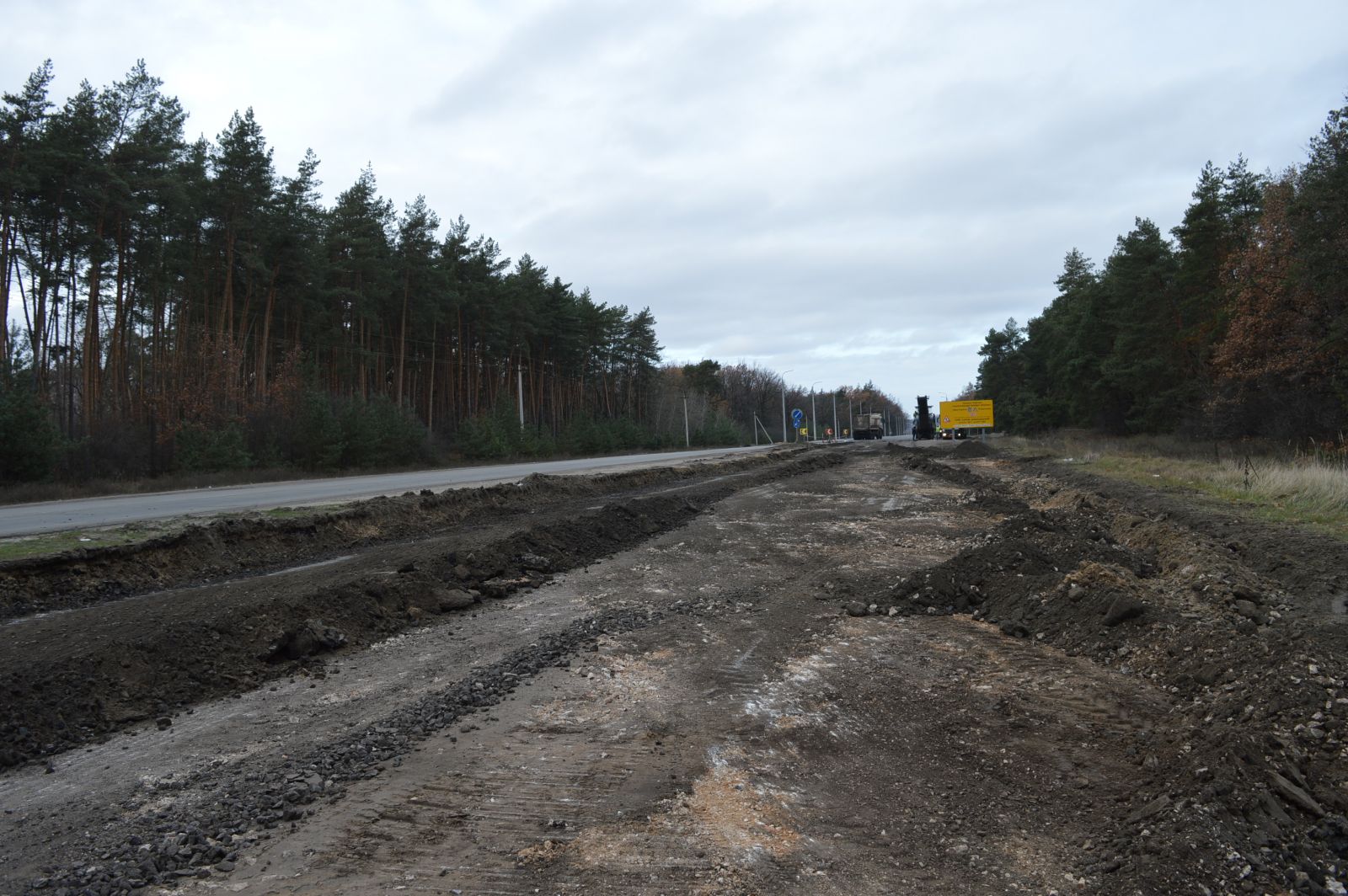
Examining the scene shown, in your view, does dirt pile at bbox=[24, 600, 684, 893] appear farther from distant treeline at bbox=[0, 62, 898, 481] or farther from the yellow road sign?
the yellow road sign

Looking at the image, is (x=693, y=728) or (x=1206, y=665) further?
(x=1206, y=665)

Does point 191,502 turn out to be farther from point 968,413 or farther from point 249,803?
point 968,413

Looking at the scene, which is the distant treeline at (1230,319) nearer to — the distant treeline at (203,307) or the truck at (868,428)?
the truck at (868,428)

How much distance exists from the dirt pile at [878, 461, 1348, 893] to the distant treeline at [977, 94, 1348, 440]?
716 inches

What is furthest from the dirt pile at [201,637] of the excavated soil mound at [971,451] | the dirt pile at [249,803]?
the excavated soil mound at [971,451]

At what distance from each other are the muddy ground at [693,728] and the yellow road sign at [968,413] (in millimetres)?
67950

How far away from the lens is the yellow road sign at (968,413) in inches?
2948

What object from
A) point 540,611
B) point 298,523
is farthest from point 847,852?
point 298,523

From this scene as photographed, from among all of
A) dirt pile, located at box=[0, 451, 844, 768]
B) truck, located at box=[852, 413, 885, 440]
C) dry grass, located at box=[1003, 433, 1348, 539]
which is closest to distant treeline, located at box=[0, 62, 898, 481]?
dirt pile, located at box=[0, 451, 844, 768]

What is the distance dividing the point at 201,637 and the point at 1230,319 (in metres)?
41.4

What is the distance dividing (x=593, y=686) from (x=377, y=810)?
2.08m

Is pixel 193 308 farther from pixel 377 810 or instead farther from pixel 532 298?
pixel 377 810

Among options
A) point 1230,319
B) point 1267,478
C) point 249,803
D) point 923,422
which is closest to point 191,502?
point 249,803

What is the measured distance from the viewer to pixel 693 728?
4867 millimetres
